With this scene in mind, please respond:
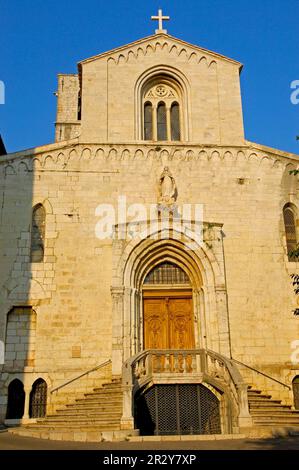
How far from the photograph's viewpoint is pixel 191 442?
11.0m

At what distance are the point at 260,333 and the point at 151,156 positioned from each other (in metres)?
7.05

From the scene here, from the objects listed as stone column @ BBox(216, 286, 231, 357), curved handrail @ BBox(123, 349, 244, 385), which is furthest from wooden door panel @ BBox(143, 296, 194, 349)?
curved handrail @ BBox(123, 349, 244, 385)

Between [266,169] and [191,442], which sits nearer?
[191,442]

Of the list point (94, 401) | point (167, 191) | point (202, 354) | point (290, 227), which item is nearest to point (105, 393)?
point (94, 401)

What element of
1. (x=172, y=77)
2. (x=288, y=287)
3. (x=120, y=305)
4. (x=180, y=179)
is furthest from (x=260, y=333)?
(x=172, y=77)

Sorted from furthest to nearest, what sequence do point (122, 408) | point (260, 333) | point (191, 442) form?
1. point (260, 333)
2. point (122, 408)
3. point (191, 442)

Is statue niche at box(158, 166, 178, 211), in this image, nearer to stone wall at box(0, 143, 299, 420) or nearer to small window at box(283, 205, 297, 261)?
stone wall at box(0, 143, 299, 420)

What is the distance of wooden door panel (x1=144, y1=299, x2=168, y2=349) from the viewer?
654 inches

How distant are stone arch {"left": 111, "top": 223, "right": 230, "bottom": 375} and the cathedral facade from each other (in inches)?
1.8

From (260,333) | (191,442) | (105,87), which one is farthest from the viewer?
(105,87)

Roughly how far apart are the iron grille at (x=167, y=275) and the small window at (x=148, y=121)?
4.97m

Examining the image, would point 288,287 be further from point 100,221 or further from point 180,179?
point 100,221

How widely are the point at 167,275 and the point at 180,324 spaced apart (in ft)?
5.59

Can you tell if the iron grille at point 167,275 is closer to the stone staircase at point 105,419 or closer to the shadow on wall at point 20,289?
the shadow on wall at point 20,289
